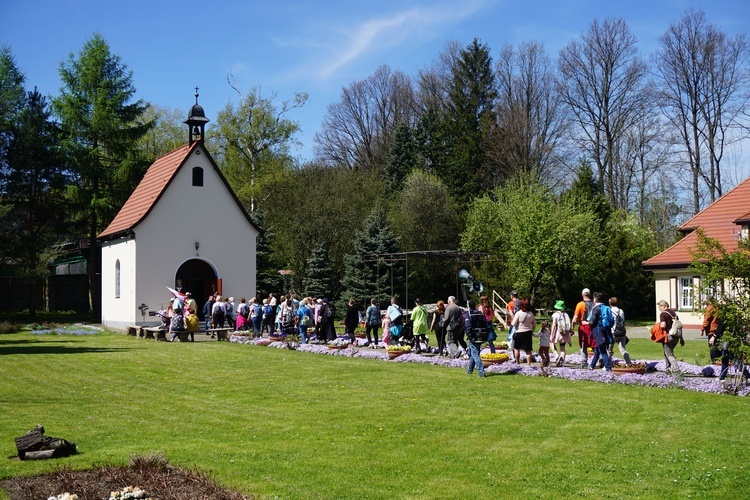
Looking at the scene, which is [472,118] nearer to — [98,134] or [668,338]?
[98,134]

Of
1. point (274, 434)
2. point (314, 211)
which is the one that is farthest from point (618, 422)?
point (314, 211)

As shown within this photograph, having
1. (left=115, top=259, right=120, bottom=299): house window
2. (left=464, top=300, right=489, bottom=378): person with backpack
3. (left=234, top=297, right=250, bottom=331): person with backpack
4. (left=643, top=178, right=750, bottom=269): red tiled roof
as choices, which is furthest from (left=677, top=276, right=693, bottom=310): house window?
(left=115, top=259, right=120, bottom=299): house window

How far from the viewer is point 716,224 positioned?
121 ft

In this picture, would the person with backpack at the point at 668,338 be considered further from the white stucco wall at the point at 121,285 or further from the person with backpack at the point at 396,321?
the white stucco wall at the point at 121,285

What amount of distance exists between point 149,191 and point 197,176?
2.82 metres

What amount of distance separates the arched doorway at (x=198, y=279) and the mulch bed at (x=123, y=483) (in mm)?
29294

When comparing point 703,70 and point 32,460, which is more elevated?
point 703,70

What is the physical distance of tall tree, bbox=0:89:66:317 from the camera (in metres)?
45.0

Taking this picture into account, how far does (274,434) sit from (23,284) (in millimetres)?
43987

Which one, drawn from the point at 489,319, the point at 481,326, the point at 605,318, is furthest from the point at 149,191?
the point at 605,318

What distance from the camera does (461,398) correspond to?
14320 mm

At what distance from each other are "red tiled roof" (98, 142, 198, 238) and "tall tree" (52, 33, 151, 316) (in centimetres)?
473

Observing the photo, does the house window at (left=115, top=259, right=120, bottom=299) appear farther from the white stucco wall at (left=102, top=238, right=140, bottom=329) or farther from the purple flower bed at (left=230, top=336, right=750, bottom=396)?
the purple flower bed at (left=230, top=336, right=750, bottom=396)

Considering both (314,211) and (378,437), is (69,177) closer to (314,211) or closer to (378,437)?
(314,211)
